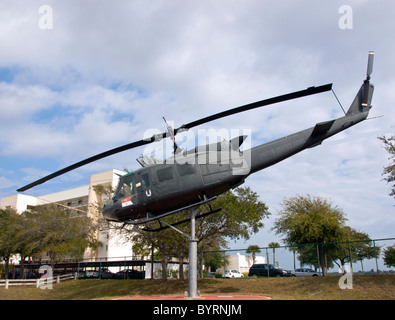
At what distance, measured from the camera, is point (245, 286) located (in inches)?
1010

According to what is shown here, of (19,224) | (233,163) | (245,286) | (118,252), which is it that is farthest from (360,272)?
(118,252)

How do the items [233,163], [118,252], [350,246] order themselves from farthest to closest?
[118,252] < [350,246] < [233,163]

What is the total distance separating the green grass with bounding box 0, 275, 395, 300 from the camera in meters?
19.8

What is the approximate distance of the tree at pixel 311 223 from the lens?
31.5 metres

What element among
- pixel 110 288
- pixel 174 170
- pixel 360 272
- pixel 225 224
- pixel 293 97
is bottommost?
pixel 110 288

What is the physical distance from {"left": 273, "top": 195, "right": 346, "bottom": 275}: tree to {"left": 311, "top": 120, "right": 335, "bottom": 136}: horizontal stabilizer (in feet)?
61.2

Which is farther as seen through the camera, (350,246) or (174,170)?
(350,246)

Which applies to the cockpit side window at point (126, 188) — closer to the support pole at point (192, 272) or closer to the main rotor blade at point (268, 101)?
the support pole at point (192, 272)

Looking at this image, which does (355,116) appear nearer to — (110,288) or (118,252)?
(110,288)

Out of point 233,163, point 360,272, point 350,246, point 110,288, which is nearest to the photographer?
point 233,163

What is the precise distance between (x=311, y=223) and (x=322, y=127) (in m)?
19.3

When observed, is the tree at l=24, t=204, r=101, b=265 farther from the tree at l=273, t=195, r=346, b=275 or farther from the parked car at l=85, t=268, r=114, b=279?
the tree at l=273, t=195, r=346, b=275

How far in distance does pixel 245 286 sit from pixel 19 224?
115 feet

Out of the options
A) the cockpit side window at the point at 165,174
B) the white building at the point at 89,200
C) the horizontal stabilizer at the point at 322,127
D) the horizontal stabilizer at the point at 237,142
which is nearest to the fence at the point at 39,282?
the white building at the point at 89,200
